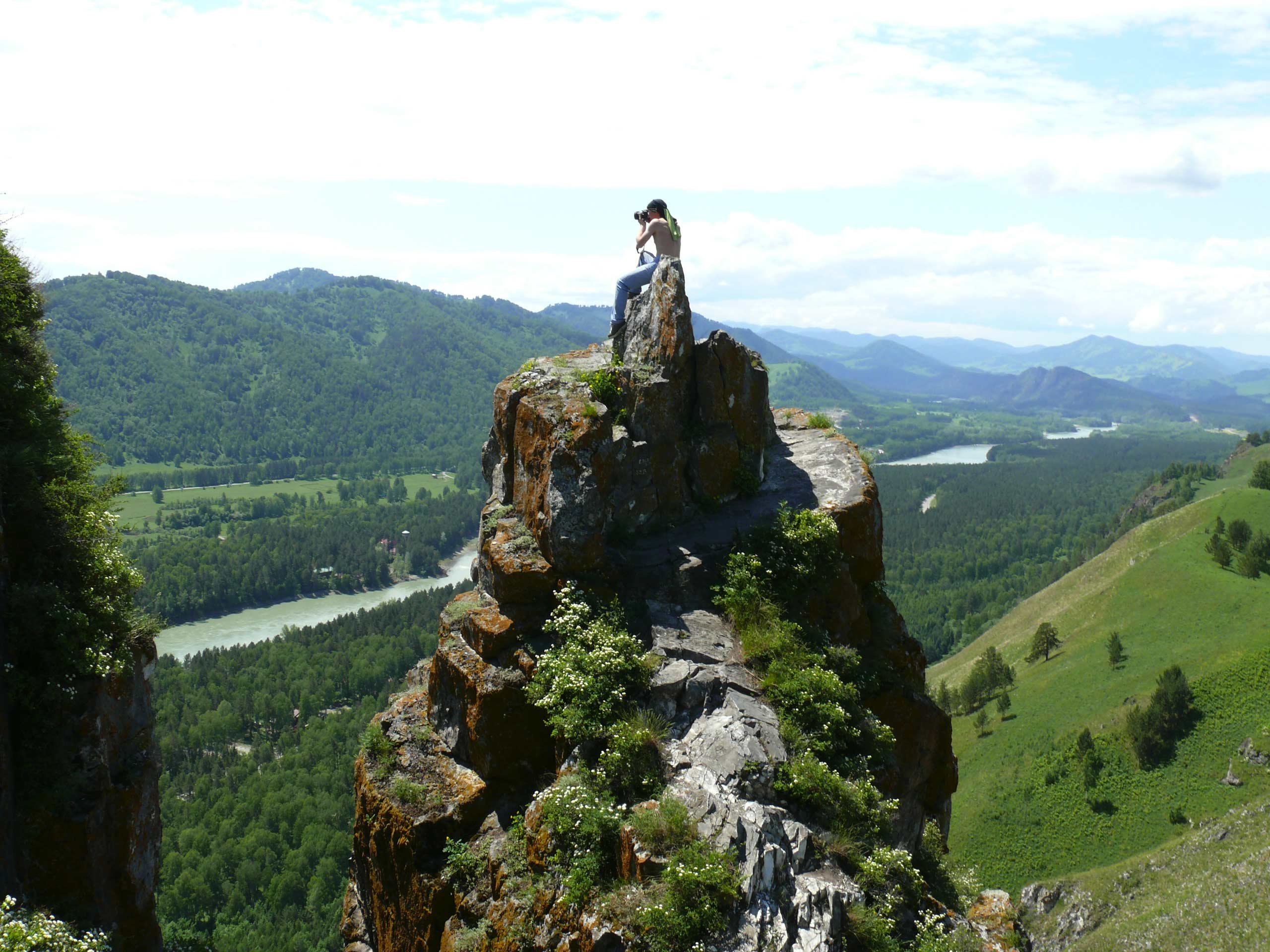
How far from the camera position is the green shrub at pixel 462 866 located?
13625 millimetres

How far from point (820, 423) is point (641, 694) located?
1120 cm

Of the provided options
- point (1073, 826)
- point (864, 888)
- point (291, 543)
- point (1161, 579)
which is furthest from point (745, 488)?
point (291, 543)

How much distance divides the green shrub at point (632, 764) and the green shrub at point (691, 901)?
5.62 feet

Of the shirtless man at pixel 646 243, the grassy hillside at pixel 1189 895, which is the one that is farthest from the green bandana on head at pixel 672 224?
the grassy hillside at pixel 1189 895

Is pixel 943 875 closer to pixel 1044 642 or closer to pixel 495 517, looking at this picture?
pixel 495 517

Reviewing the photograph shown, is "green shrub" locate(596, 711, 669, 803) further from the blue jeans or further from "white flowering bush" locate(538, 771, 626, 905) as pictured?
the blue jeans

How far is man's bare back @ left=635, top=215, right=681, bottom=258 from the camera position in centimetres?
1884

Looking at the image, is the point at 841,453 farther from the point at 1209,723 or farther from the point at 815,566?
the point at 1209,723

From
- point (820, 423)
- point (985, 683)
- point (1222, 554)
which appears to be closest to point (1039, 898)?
point (985, 683)

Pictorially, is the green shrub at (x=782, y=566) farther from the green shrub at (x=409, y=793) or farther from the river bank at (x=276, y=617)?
the river bank at (x=276, y=617)

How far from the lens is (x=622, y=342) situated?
18938mm

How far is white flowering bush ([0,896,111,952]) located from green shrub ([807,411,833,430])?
60.8ft

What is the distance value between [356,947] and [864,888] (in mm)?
11973

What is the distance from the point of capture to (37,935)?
422 inches
